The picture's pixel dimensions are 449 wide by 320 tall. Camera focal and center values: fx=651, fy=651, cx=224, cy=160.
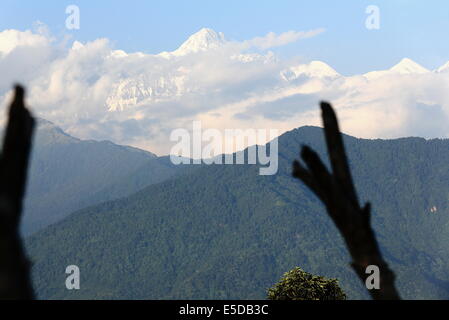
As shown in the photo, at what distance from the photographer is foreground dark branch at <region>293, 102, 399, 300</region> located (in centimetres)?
898

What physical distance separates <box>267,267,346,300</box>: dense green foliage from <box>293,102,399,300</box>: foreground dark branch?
50523 millimetres

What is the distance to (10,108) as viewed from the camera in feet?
24.6

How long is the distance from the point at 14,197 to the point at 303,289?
55.1 meters

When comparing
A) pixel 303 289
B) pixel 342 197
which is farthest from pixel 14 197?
pixel 303 289

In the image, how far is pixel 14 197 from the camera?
713 cm

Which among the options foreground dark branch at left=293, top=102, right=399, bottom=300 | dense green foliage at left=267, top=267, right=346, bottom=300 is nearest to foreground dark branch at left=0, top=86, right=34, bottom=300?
foreground dark branch at left=293, top=102, right=399, bottom=300

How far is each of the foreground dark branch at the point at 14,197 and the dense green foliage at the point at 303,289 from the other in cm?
5283

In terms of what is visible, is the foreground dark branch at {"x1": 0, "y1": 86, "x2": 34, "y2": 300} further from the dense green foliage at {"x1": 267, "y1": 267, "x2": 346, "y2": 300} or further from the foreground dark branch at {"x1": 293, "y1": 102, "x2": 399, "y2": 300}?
the dense green foliage at {"x1": 267, "y1": 267, "x2": 346, "y2": 300}

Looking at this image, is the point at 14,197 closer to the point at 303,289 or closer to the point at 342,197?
the point at 342,197

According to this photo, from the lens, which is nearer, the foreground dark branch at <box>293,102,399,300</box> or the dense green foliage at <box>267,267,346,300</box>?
the foreground dark branch at <box>293,102,399,300</box>
